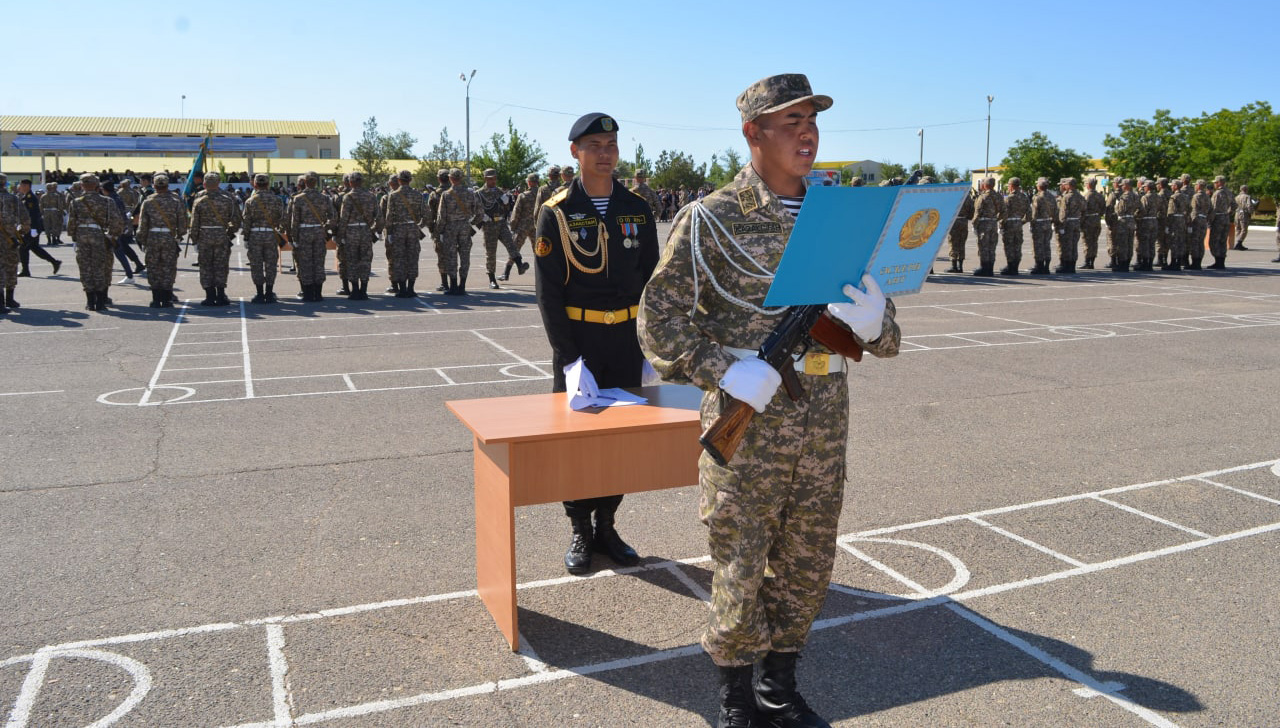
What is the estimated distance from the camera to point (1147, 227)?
24797 millimetres

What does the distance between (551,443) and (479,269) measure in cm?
2018

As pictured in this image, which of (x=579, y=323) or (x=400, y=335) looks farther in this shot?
(x=400, y=335)

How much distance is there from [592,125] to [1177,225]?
24033 mm

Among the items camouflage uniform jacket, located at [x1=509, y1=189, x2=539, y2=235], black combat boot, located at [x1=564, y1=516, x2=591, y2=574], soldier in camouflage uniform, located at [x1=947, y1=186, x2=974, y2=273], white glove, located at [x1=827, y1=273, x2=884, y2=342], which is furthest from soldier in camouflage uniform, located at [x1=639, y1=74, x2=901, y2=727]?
soldier in camouflage uniform, located at [x1=947, y1=186, x2=974, y2=273]

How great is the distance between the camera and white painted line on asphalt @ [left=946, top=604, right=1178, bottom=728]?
152 inches

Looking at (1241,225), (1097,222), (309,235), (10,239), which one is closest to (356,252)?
(309,235)

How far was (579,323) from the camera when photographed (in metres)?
5.16

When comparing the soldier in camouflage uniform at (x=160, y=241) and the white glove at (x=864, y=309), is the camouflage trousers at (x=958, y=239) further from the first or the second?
the white glove at (x=864, y=309)

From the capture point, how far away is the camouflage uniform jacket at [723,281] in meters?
3.44

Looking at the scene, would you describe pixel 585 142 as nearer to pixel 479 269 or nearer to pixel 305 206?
pixel 305 206

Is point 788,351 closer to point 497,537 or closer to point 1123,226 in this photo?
point 497,537

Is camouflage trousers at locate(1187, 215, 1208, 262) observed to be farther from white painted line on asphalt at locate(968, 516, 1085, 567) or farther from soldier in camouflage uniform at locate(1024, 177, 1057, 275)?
white painted line on asphalt at locate(968, 516, 1085, 567)

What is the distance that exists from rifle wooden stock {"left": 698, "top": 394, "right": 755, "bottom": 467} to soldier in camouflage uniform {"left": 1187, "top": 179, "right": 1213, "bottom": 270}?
84.4 feet

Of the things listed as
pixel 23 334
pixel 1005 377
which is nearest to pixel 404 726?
pixel 1005 377
